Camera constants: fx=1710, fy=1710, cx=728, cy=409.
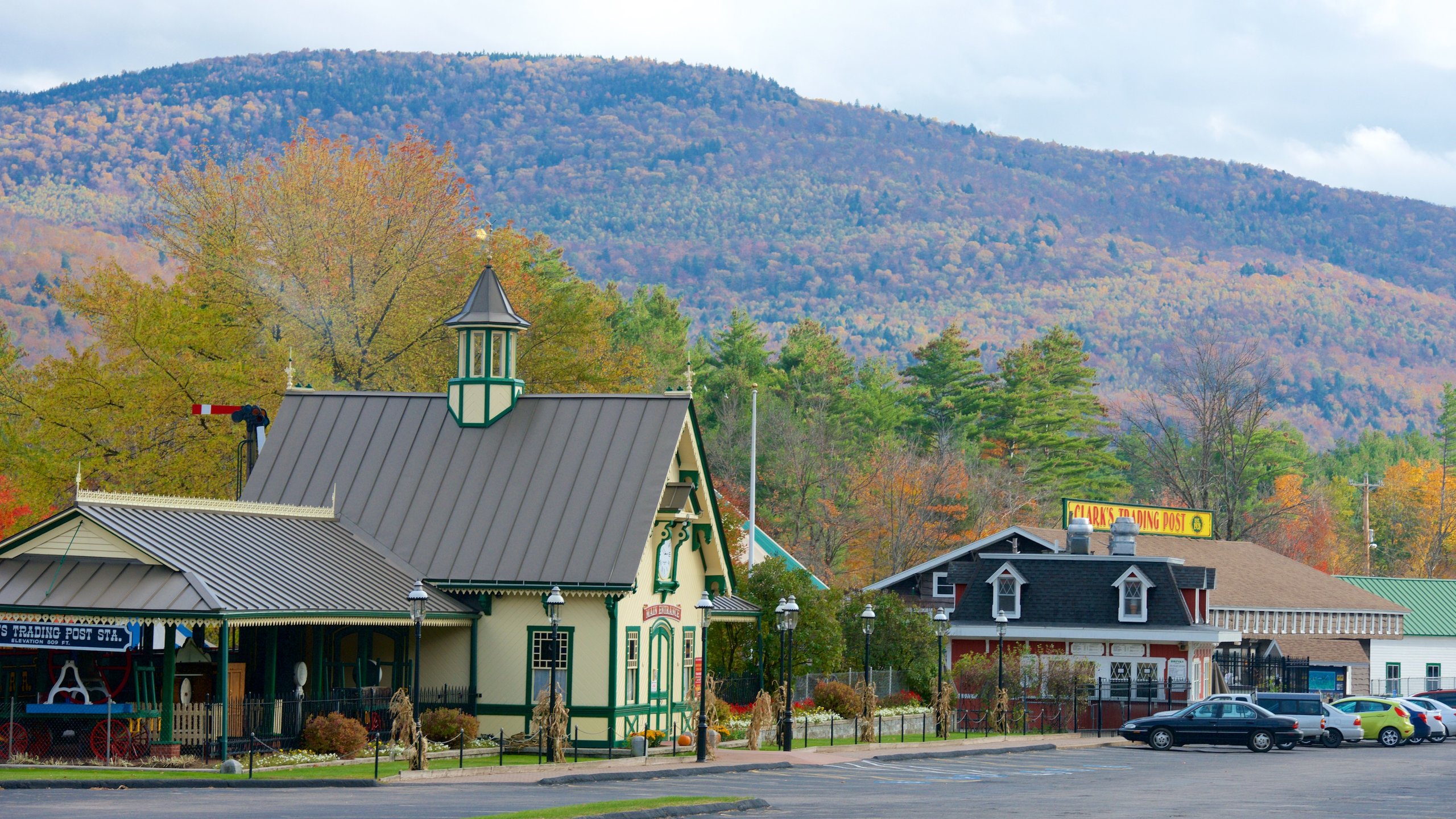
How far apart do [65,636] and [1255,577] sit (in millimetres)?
51231

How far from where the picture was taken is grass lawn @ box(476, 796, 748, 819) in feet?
76.8

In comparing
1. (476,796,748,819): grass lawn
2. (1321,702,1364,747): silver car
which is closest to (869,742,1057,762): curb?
(1321,702,1364,747): silver car

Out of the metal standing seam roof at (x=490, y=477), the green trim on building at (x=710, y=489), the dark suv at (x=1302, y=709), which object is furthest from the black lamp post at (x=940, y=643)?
the metal standing seam roof at (x=490, y=477)

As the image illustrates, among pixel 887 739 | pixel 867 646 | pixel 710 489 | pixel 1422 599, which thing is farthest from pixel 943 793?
pixel 1422 599

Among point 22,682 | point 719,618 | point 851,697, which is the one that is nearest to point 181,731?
point 22,682

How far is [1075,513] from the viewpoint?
64.7m

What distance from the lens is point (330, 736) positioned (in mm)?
32906

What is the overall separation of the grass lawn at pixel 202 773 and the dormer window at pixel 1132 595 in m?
30.9

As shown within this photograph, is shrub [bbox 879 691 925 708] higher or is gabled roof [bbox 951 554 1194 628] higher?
gabled roof [bbox 951 554 1194 628]

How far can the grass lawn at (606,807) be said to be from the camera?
23.4 m

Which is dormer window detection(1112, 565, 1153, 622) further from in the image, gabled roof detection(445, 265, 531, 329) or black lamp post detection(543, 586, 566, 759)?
black lamp post detection(543, 586, 566, 759)

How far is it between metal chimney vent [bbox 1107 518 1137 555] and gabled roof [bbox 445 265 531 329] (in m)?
27.9

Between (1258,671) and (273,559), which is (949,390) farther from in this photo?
(273,559)

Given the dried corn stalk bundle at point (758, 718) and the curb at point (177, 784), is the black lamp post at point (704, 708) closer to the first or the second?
the dried corn stalk bundle at point (758, 718)
